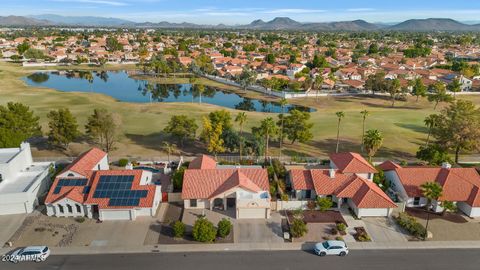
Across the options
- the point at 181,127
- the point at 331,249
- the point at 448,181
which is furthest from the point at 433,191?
the point at 181,127

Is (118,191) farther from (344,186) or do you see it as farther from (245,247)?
(344,186)

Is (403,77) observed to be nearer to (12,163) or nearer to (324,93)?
(324,93)

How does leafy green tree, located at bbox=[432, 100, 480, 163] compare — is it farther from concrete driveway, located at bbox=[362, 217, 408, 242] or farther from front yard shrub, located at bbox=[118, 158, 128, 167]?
front yard shrub, located at bbox=[118, 158, 128, 167]

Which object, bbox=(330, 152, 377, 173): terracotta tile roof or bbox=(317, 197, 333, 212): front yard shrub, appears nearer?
bbox=(317, 197, 333, 212): front yard shrub

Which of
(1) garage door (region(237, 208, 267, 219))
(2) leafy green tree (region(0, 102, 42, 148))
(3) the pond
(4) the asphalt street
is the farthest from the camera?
(3) the pond

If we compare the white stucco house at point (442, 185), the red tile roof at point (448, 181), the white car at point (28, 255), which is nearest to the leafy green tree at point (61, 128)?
the white car at point (28, 255)

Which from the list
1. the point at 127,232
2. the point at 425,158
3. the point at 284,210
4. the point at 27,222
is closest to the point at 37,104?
the point at 27,222

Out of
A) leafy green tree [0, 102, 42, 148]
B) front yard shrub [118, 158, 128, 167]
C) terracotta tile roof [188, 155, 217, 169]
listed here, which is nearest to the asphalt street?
terracotta tile roof [188, 155, 217, 169]
